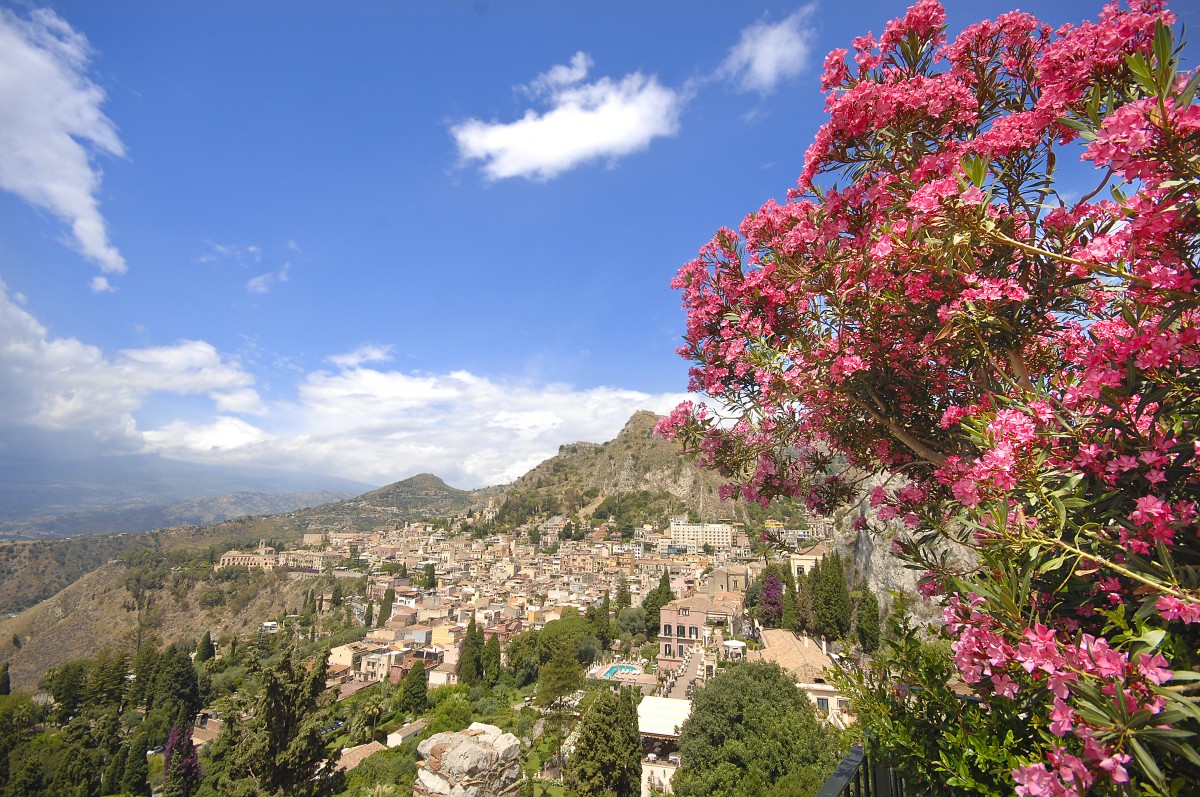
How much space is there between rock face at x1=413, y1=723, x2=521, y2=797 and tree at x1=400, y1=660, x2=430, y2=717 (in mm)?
13051

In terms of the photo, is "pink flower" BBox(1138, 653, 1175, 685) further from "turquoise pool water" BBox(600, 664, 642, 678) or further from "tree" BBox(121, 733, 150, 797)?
"tree" BBox(121, 733, 150, 797)

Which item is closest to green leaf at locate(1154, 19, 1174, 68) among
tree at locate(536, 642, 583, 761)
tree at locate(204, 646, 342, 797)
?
tree at locate(204, 646, 342, 797)

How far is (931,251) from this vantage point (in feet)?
7.60

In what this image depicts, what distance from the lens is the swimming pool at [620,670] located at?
34656 millimetres

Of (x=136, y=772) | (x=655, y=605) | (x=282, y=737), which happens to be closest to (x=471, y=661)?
(x=655, y=605)

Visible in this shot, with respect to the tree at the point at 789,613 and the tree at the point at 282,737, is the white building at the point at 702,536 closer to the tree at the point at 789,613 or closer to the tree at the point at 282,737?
the tree at the point at 789,613

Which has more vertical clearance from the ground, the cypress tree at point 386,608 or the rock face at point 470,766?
the rock face at point 470,766

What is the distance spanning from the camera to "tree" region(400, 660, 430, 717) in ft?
121

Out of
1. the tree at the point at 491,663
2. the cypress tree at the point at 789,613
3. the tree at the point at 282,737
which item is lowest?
the tree at the point at 491,663

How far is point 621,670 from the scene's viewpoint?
3569 centimetres

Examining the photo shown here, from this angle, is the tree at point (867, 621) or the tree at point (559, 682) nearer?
the tree at point (867, 621)

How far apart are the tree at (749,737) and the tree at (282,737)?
10258 mm

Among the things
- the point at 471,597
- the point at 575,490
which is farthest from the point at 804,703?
the point at 575,490

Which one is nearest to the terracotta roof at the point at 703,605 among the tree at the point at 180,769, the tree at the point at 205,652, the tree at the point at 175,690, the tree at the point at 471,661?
the tree at the point at 471,661
